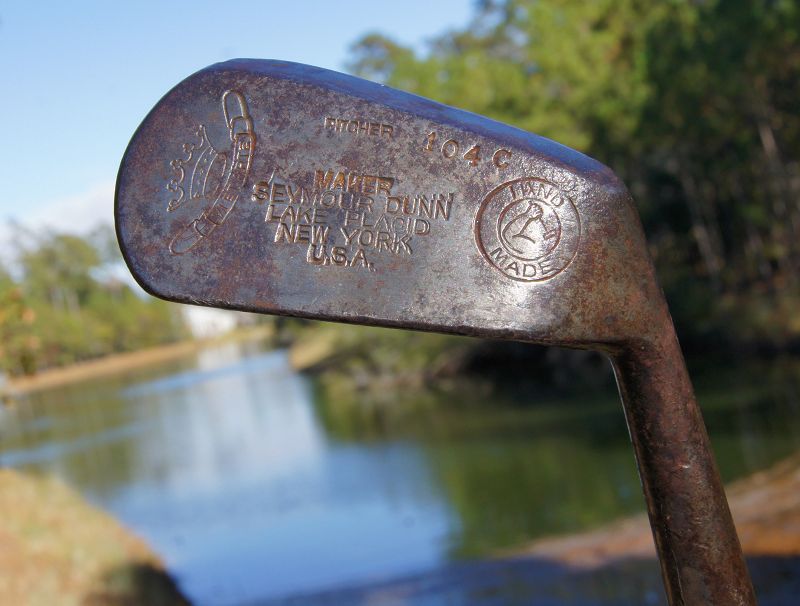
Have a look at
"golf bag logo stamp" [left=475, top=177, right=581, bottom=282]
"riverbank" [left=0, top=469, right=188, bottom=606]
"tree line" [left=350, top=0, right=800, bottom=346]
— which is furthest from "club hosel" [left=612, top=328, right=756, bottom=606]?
"tree line" [left=350, top=0, right=800, bottom=346]

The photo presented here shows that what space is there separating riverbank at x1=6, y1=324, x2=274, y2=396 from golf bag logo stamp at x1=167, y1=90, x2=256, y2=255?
146ft

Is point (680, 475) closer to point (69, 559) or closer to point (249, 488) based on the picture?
point (69, 559)

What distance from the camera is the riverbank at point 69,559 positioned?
6906mm

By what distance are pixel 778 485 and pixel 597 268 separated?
803cm

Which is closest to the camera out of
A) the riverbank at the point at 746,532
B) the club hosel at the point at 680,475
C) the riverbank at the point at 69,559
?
the club hosel at the point at 680,475

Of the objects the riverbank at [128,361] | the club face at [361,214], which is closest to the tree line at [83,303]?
the riverbank at [128,361]

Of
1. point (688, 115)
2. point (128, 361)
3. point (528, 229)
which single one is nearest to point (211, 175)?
point (528, 229)

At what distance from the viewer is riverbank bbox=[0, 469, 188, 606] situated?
6.91 meters

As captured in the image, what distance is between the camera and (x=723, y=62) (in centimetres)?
1719

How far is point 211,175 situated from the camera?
1.35 metres

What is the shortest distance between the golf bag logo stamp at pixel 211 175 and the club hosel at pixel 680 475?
0.65 metres

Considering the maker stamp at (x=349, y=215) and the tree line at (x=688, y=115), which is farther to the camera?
the tree line at (x=688, y=115)

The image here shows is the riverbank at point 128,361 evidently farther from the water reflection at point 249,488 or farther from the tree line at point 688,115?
the tree line at point 688,115

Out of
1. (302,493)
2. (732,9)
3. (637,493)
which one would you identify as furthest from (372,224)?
(732,9)
